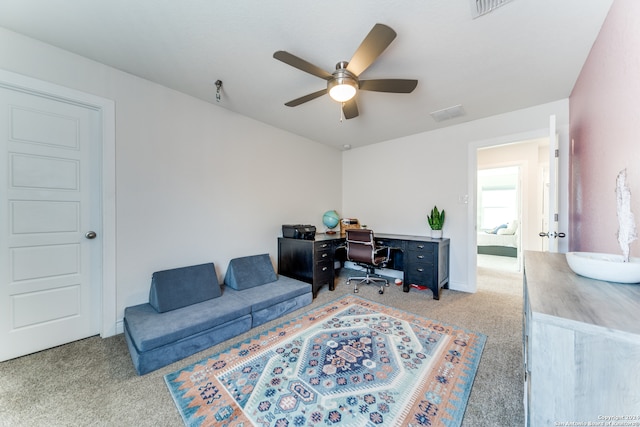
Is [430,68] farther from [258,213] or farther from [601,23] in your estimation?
[258,213]

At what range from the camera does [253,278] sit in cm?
281

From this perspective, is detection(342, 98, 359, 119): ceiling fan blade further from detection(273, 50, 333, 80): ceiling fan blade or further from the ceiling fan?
detection(273, 50, 333, 80): ceiling fan blade

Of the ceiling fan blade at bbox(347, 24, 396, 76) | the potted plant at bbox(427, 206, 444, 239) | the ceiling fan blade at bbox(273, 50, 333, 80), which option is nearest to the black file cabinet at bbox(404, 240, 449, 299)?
the potted plant at bbox(427, 206, 444, 239)

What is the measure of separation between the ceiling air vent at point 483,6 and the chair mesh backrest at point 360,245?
7.53 feet

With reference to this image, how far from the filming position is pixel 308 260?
3.11 m

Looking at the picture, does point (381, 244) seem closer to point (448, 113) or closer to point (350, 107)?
point (448, 113)

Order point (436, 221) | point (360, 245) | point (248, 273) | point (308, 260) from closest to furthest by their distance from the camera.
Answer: point (248, 273) → point (308, 260) → point (360, 245) → point (436, 221)

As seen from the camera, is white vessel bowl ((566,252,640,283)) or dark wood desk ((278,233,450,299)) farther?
dark wood desk ((278,233,450,299))

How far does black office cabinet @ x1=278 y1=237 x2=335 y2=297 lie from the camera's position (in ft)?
10.1

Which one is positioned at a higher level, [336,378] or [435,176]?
[435,176]

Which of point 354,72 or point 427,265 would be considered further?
point 427,265

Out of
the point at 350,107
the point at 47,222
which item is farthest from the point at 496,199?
the point at 47,222

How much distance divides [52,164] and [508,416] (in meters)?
3.64

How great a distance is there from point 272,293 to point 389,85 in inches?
89.6
